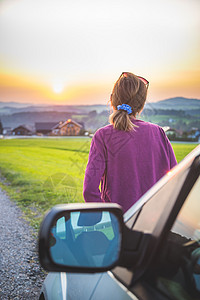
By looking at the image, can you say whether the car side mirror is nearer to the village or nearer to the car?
the car

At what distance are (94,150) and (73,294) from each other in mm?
816

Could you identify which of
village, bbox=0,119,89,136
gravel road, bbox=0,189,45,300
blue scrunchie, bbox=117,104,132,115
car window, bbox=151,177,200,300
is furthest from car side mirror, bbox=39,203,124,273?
village, bbox=0,119,89,136

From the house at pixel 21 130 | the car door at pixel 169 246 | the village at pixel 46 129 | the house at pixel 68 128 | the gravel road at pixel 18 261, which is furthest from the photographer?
the house at pixel 21 130

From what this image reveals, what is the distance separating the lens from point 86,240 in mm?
1128

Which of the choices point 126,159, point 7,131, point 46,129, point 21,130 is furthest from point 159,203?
point 46,129

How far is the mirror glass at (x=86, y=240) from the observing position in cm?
96

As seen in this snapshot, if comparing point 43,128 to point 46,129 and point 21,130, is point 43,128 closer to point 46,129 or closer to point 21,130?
point 46,129

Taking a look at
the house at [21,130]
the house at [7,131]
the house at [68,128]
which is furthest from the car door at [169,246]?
the house at [7,131]

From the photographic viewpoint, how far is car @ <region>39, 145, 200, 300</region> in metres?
0.88

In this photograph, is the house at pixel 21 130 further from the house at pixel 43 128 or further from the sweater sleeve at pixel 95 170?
the sweater sleeve at pixel 95 170

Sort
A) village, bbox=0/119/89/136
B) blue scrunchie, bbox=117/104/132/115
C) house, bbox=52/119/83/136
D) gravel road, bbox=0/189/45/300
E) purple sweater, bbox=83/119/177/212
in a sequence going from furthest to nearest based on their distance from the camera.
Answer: village, bbox=0/119/89/136 < house, bbox=52/119/83/136 < gravel road, bbox=0/189/45/300 < blue scrunchie, bbox=117/104/132/115 < purple sweater, bbox=83/119/177/212

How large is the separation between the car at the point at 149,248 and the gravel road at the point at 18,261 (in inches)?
98.8

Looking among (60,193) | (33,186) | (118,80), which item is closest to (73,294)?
(118,80)

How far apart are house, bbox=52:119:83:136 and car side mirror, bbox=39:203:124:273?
68.4 feet
